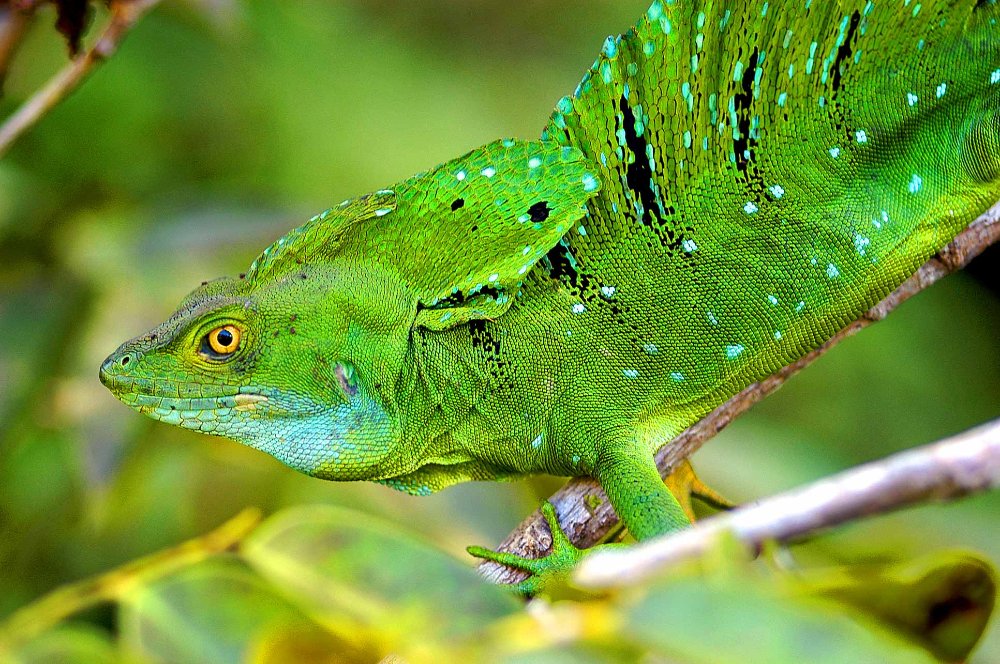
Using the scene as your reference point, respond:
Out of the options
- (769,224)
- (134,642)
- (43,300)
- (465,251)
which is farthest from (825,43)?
(43,300)

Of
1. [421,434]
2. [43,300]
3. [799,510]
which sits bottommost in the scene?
[799,510]

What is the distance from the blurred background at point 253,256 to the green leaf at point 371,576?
110 centimetres

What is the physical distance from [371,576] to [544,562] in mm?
750

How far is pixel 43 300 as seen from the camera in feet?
6.55

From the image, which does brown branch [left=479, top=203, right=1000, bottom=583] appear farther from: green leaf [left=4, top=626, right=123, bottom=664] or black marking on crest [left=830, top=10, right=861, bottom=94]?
green leaf [left=4, top=626, right=123, bottom=664]

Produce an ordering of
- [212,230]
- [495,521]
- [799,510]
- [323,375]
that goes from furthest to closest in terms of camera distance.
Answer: [212,230], [495,521], [323,375], [799,510]

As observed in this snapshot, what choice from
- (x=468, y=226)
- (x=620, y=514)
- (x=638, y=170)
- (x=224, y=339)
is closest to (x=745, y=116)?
(x=638, y=170)

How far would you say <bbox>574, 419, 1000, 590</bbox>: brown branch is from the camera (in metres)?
0.62

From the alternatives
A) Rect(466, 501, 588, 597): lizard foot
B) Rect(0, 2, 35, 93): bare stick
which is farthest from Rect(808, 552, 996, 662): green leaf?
Rect(0, 2, 35, 93): bare stick

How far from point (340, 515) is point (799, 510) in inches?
13.2

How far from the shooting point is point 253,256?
2113 mm

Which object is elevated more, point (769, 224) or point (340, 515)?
point (769, 224)

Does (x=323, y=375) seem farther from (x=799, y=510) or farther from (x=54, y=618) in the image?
(x=799, y=510)

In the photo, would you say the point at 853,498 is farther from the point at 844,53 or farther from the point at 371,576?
the point at 844,53
